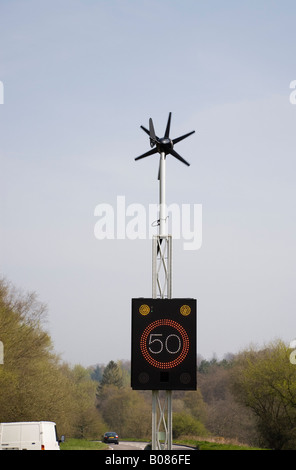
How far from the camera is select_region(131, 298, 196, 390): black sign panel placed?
12.6m

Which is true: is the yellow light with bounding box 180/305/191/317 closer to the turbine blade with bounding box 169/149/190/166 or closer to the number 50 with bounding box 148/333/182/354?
the number 50 with bounding box 148/333/182/354

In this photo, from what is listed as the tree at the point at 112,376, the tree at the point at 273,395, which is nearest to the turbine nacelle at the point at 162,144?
the tree at the point at 273,395

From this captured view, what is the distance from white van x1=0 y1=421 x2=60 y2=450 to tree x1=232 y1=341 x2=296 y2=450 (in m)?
32.6

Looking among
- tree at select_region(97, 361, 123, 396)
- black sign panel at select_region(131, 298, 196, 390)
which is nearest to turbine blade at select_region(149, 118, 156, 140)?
black sign panel at select_region(131, 298, 196, 390)

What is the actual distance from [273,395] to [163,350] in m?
42.7

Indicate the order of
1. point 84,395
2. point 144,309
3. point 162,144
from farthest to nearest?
point 84,395, point 162,144, point 144,309

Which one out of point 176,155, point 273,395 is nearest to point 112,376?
point 273,395

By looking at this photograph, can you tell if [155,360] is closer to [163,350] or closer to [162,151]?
[163,350]

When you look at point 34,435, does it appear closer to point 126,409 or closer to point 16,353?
point 16,353

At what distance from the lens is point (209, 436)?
7169cm

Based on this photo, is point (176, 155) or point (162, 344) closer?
point (162, 344)

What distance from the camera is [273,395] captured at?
53031 mm
